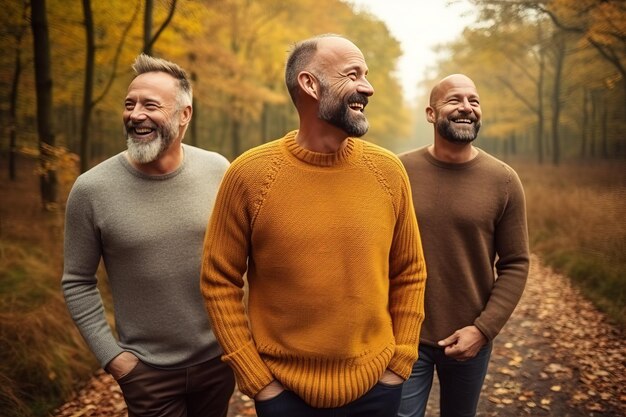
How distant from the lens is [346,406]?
5.74 ft

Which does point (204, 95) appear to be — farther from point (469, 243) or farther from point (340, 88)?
point (340, 88)

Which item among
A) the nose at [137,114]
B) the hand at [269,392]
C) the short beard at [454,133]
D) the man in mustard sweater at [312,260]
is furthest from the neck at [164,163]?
the short beard at [454,133]

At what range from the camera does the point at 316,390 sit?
1664 millimetres

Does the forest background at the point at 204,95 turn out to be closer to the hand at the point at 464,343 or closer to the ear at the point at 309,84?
the ear at the point at 309,84

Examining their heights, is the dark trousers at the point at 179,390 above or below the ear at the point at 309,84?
below

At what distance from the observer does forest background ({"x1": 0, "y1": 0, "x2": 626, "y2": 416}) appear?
4.67 metres

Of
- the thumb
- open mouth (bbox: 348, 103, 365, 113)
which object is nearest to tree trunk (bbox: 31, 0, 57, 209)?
open mouth (bbox: 348, 103, 365, 113)

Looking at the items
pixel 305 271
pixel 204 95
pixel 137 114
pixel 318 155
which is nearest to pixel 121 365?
pixel 305 271

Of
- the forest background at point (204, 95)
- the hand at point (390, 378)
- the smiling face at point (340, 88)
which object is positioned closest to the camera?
the smiling face at point (340, 88)

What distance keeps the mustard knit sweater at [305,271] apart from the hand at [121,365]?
0.74 metres

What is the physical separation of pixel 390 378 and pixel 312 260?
65cm

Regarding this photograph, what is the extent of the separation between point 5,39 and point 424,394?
11656mm

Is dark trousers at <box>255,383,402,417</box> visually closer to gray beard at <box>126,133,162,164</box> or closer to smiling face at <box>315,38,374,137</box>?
smiling face at <box>315,38,374,137</box>

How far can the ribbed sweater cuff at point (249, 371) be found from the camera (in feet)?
5.51
